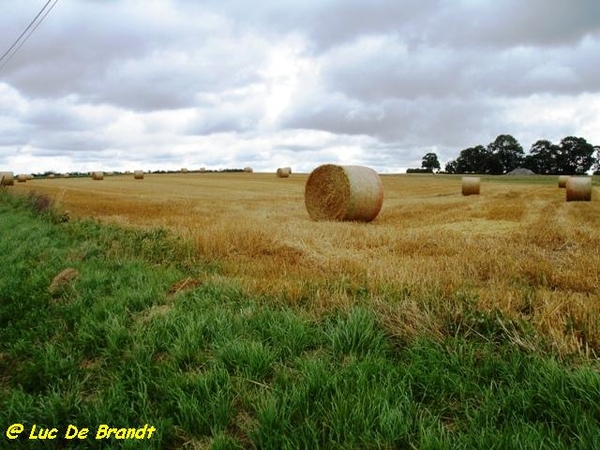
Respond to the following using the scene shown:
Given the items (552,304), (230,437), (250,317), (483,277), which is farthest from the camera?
(483,277)

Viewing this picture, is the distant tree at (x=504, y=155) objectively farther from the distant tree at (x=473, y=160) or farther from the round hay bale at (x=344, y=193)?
the round hay bale at (x=344, y=193)

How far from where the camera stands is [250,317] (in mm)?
4996

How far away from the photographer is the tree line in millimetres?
101250

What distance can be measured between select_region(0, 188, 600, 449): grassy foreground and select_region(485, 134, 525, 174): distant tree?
111m

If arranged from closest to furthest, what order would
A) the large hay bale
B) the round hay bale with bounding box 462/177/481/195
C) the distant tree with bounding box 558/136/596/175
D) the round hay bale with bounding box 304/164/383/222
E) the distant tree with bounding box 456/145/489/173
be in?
the round hay bale with bounding box 304/164/383/222 → the round hay bale with bounding box 462/177/481/195 → the large hay bale → the distant tree with bounding box 558/136/596/175 → the distant tree with bounding box 456/145/489/173

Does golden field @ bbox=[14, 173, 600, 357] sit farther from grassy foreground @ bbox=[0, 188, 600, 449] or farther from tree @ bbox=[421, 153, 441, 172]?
tree @ bbox=[421, 153, 441, 172]

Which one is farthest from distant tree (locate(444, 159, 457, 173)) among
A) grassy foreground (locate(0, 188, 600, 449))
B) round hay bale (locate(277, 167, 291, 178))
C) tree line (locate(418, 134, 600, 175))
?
grassy foreground (locate(0, 188, 600, 449))

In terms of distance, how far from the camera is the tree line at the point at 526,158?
101250mm

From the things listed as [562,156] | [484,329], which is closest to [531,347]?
[484,329]

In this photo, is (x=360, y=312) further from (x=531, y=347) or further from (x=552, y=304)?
(x=552, y=304)

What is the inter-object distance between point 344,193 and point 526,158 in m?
104

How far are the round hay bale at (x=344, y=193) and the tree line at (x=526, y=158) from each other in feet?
284

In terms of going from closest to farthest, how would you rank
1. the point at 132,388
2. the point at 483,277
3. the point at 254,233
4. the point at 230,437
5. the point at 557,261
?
1. the point at 230,437
2. the point at 132,388
3. the point at 483,277
4. the point at 557,261
5. the point at 254,233

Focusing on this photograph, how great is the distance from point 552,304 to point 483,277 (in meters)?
1.87
